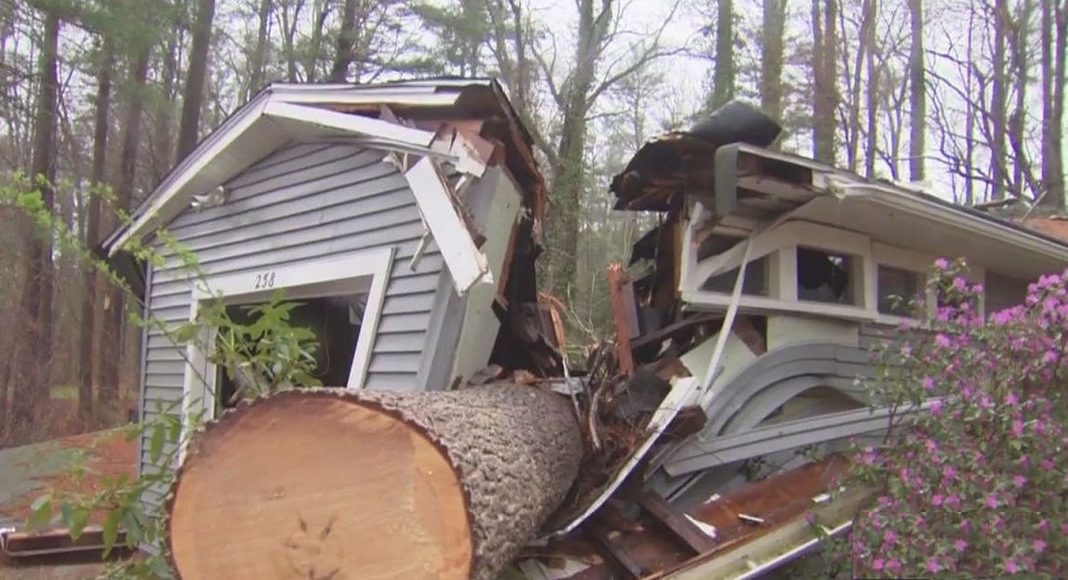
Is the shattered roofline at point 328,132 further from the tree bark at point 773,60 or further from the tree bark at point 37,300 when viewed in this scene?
the tree bark at point 773,60

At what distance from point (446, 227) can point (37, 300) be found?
43.3 feet

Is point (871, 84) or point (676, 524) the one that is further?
point (871, 84)

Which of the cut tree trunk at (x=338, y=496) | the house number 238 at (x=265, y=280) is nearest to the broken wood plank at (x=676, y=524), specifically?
the cut tree trunk at (x=338, y=496)

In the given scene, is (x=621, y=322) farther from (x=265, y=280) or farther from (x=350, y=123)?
(x=265, y=280)

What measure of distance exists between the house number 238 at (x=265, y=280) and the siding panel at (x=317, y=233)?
0.34 feet

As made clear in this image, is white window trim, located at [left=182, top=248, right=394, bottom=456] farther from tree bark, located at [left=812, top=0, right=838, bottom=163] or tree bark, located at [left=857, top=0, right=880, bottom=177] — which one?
tree bark, located at [left=857, top=0, right=880, bottom=177]

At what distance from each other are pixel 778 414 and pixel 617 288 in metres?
1.45

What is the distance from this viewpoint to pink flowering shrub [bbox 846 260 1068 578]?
3258 millimetres

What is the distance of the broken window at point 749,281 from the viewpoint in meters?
5.42

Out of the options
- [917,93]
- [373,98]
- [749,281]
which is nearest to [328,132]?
[373,98]

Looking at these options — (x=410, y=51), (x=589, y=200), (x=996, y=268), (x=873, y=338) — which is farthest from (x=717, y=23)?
(x=873, y=338)

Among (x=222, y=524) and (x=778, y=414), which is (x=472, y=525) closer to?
(x=222, y=524)

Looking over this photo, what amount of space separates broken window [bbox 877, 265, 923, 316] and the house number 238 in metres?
4.49

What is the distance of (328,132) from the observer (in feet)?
18.8
